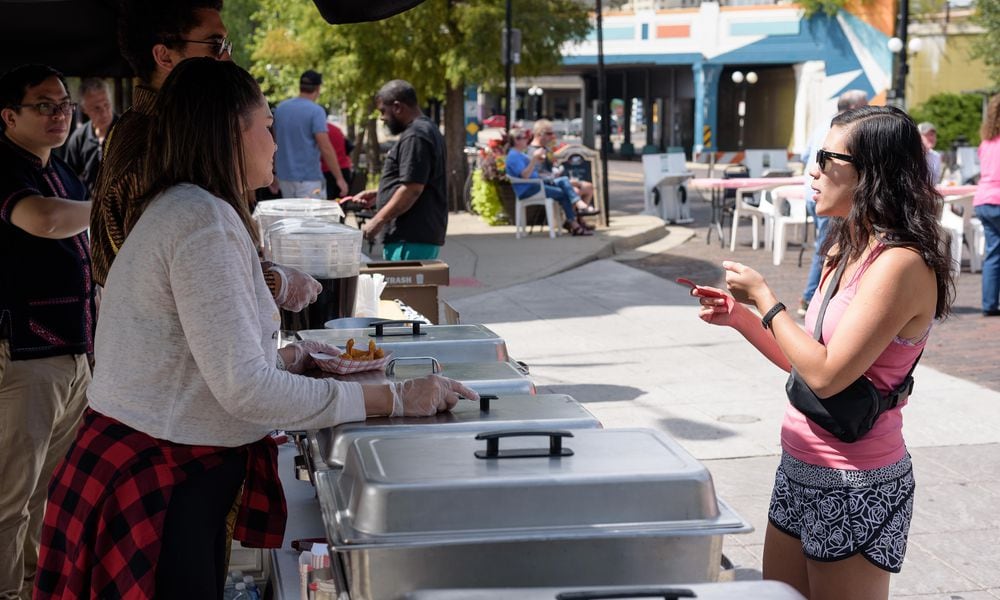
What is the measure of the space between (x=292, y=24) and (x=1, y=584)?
1796 cm

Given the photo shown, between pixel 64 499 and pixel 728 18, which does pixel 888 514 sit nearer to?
pixel 64 499

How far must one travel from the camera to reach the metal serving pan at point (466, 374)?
108 inches

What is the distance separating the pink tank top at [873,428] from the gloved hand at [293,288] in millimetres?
1375

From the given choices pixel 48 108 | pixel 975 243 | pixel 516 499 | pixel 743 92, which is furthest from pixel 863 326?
pixel 743 92

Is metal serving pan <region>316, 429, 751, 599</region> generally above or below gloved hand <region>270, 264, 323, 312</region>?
below

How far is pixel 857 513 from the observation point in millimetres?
2678

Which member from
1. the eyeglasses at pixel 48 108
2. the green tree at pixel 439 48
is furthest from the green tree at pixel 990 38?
the eyeglasses at pixel 48 108

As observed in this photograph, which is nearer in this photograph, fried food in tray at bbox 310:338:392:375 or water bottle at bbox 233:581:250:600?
fried food in tray at bbox 310:338:392:375

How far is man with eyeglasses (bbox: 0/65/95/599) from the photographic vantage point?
12.4 feet

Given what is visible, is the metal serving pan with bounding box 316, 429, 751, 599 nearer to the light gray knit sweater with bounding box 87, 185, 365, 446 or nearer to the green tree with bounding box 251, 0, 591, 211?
the light gray knit sweater with bounding box 87, 185, 365, 446

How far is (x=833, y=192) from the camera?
274cm

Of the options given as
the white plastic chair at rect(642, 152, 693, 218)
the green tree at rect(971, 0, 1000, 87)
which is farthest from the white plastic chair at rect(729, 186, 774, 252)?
the green tree at rect(971, 0, 1000, 87)

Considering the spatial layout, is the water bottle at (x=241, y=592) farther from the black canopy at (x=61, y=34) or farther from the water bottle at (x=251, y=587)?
the black canopy at (x=61, y=34)

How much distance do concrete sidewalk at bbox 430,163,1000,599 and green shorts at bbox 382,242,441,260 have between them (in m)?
1.32
